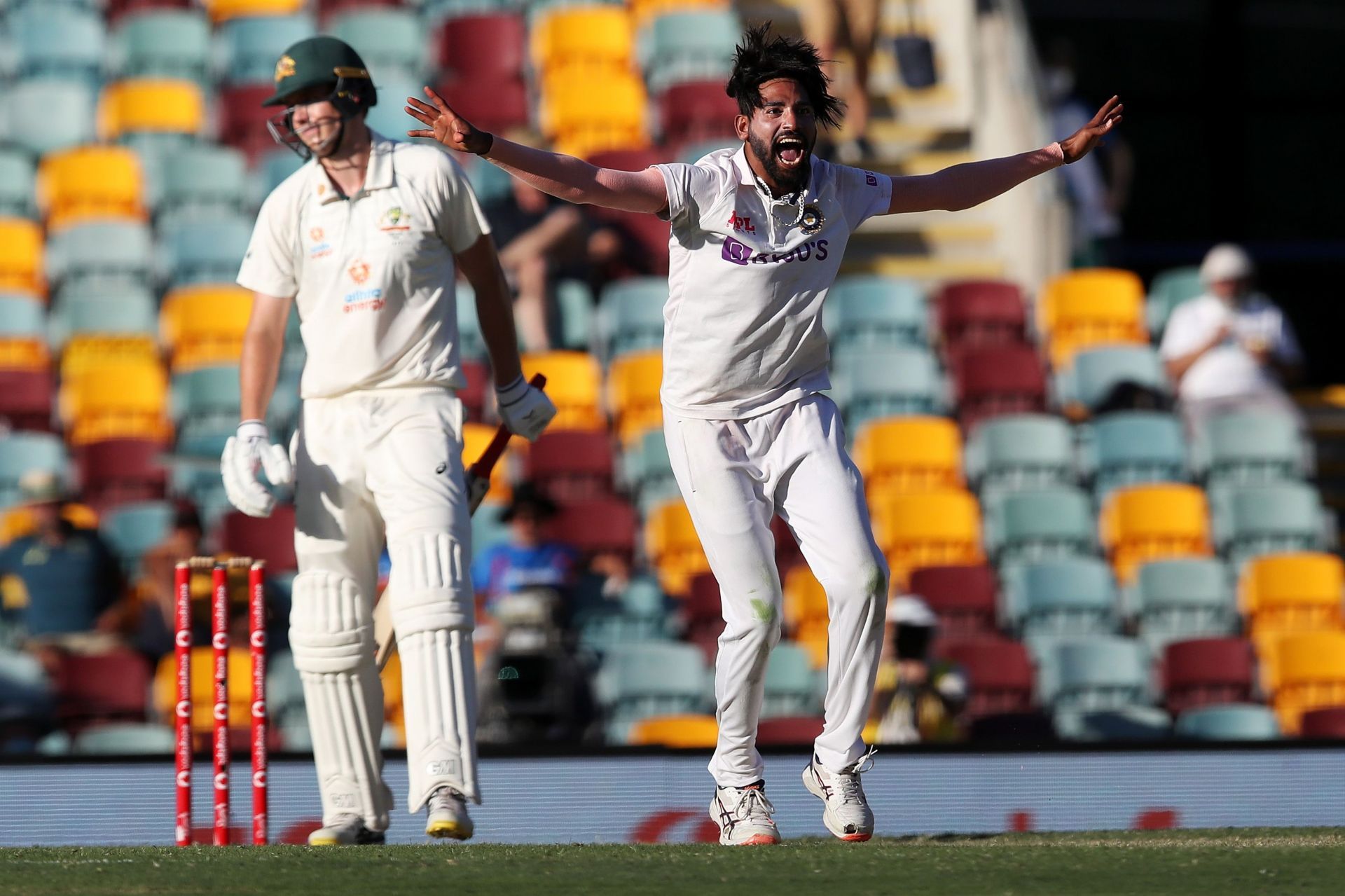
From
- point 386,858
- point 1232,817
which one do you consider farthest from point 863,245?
point 386,858

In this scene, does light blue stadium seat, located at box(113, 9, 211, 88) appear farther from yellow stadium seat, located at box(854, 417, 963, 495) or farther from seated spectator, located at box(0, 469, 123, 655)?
yellow stadium seat, located at box(854, 417, 963, 495)

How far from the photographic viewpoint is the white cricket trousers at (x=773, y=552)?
4473 mm

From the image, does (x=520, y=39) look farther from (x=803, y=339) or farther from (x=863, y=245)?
(x=803, y=339)

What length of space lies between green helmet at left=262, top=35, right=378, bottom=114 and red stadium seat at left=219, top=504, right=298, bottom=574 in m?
3.73

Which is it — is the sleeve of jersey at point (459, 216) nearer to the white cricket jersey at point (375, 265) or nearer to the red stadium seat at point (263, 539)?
the white cricket jersey at point (375, 265)

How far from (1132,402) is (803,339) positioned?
5425mm

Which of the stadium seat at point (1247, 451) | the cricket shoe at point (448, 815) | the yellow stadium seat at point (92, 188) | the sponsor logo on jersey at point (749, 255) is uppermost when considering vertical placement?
the yellow stadium seat at point (92, 188)

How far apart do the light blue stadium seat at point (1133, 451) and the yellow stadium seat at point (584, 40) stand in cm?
376

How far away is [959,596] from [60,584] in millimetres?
3463

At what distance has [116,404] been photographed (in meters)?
9.20

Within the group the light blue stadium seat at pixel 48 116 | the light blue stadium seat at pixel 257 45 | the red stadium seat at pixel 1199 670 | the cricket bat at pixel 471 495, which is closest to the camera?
the cricket bat at pixel 471 495

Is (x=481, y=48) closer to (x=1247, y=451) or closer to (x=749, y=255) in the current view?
(x=1247, y=451)

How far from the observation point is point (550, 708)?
283 inches

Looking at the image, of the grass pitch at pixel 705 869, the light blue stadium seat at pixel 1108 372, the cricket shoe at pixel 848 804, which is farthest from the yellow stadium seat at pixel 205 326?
the cricket shoe at pixel 848 804
